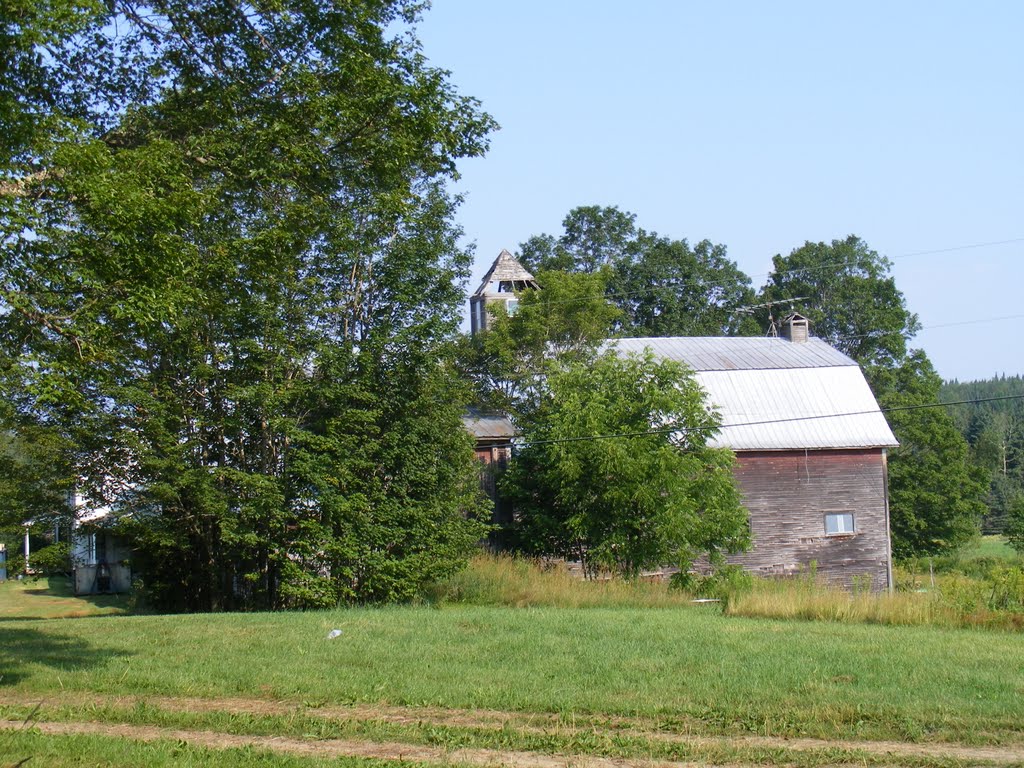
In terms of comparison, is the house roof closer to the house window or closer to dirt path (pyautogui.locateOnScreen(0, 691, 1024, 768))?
the house window

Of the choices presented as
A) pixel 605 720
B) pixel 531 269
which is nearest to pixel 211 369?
pixel 605 720

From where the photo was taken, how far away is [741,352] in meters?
39.8

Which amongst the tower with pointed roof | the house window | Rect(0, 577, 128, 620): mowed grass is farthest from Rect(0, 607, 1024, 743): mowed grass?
the tower with pointed roof

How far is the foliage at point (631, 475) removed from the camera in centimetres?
2955

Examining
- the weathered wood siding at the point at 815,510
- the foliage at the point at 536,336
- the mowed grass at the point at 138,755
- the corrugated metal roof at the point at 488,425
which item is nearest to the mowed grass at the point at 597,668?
the mowed grass at the point at 138,755

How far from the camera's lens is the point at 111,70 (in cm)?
1119

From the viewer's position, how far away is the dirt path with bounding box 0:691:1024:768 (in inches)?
303

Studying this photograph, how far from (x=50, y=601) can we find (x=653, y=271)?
123 ft

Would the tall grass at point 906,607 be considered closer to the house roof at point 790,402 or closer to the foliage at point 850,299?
the house roof at point 790,402

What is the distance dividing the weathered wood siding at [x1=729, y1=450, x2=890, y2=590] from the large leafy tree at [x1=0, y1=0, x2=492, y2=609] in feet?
47.7

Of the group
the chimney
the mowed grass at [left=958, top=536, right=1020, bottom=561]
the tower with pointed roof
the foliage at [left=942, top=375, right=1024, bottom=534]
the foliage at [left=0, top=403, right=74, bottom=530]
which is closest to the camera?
the foliage at [left=0, top=403, right=74, bottom=530]

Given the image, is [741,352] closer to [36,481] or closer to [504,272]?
[504,272]

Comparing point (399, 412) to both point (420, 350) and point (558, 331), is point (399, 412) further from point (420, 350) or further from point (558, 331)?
point (558, 331)

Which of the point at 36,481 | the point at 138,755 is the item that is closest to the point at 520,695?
the point at 138,755
